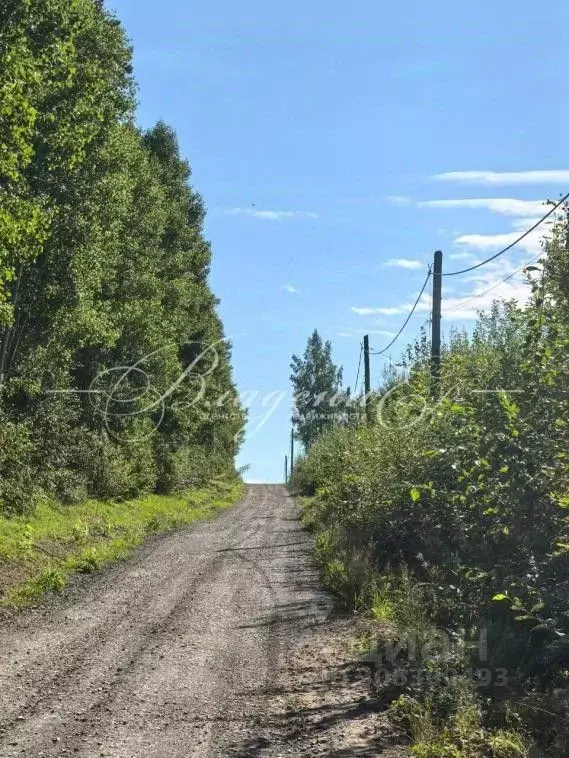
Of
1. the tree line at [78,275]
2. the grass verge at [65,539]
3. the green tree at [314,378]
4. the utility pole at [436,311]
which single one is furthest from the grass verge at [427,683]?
the green tree at [314,378]

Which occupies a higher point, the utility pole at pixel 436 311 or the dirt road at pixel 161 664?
the utility pole at pixel 436 311

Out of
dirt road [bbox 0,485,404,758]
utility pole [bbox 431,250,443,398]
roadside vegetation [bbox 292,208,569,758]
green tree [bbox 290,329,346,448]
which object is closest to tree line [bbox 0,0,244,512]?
dirt road [bbox 0,485,404,758]

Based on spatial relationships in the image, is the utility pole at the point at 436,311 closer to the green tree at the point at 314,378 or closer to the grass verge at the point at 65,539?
the grass verge at the point at 65,539

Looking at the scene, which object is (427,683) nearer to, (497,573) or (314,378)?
(497,573)

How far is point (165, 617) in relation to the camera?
1102 centimetres

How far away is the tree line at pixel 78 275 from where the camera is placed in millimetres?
11953

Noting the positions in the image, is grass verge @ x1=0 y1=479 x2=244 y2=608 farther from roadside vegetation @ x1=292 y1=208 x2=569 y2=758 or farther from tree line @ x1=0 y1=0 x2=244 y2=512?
roadside vegetation @ x1=292 y1=208 x2=569 y2=758

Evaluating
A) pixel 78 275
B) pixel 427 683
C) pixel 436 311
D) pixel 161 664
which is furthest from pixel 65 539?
pixel 427 683

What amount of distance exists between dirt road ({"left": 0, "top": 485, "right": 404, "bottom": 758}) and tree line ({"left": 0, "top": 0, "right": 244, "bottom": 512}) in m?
4.92

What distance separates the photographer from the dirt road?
6176 millimetres

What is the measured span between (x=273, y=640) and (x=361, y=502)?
6725mm

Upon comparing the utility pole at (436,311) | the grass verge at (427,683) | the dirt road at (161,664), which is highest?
the utility pole at (436,311)

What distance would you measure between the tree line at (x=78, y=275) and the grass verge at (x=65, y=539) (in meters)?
0.72

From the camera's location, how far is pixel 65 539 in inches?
704
